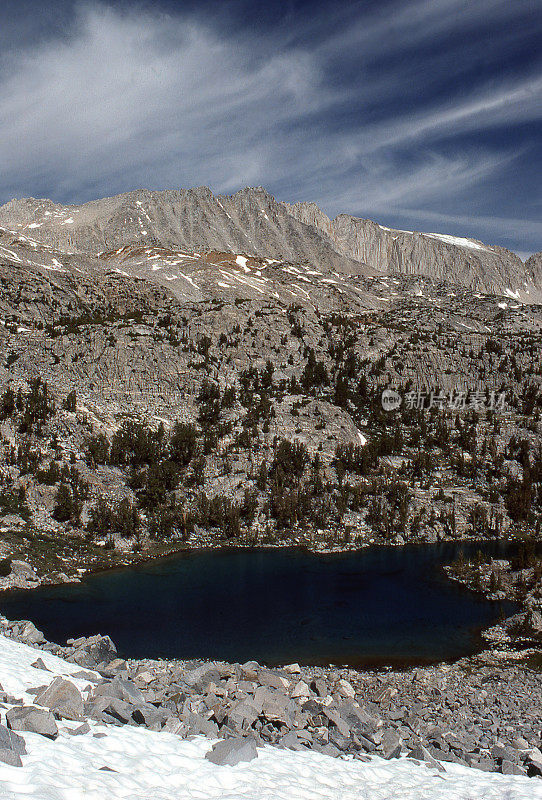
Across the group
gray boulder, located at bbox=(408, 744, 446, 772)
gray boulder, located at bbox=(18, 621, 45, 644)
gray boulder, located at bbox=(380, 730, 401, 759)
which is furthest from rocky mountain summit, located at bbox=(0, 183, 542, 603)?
gray boulder, located at bbox=(408, 744, 446, 772)

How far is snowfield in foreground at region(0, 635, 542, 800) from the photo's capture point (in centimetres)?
866

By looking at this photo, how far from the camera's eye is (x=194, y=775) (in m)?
10.2

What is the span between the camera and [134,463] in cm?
5316

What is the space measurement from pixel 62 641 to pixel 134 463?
28.3m

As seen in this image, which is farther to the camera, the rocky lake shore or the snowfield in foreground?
the rocky lake shore

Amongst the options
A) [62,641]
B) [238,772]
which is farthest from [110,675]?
[62,641]

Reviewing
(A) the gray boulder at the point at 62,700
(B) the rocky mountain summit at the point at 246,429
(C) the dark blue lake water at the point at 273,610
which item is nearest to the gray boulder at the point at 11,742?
(A) the gray boulder at the point at 62,700

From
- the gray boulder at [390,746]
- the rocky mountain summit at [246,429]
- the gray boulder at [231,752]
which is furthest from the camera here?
the rocky mountain summit at [246,429]

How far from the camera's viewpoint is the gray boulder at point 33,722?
10.0 meters
